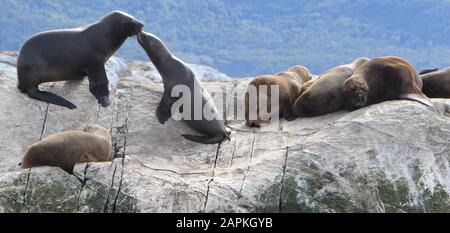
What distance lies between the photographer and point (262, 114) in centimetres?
1230

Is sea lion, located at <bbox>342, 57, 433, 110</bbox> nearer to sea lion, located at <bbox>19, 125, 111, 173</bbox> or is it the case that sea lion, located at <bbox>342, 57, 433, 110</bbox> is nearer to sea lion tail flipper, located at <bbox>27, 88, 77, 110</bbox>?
sea lion, located at <bbox>19, 125, 111, 173</bbox>

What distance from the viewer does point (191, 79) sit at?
12.6 meters

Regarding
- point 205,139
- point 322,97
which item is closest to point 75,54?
point 205,139

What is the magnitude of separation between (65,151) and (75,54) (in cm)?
308

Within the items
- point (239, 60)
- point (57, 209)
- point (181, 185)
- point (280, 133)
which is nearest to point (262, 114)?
point (280, 133)

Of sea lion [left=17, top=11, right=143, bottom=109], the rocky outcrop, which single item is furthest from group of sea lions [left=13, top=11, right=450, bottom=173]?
the rocky outcrop

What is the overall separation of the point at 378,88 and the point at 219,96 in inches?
103

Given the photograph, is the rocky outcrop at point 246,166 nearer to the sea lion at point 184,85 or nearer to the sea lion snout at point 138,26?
the sea lion at point 184,85

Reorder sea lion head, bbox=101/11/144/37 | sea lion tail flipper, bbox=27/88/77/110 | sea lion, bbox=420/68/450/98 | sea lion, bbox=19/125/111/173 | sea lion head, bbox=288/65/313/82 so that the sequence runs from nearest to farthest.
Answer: sea lion, bbox=19/125/111/173
sea lion tail flipper, bbox=27/88/77/110
sea lion, bbox=420/68/450/98
sea lion head, bbox=101/11/144/37
sea lion head, bbox=288/65/313/82

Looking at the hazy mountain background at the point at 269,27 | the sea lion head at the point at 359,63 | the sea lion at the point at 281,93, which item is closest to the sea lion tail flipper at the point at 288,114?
the sea lion at the point at 281,93

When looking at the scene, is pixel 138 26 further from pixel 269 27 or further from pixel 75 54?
pixel 269 27

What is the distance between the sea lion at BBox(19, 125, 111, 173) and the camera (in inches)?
388

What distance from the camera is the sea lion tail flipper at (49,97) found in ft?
39.1
